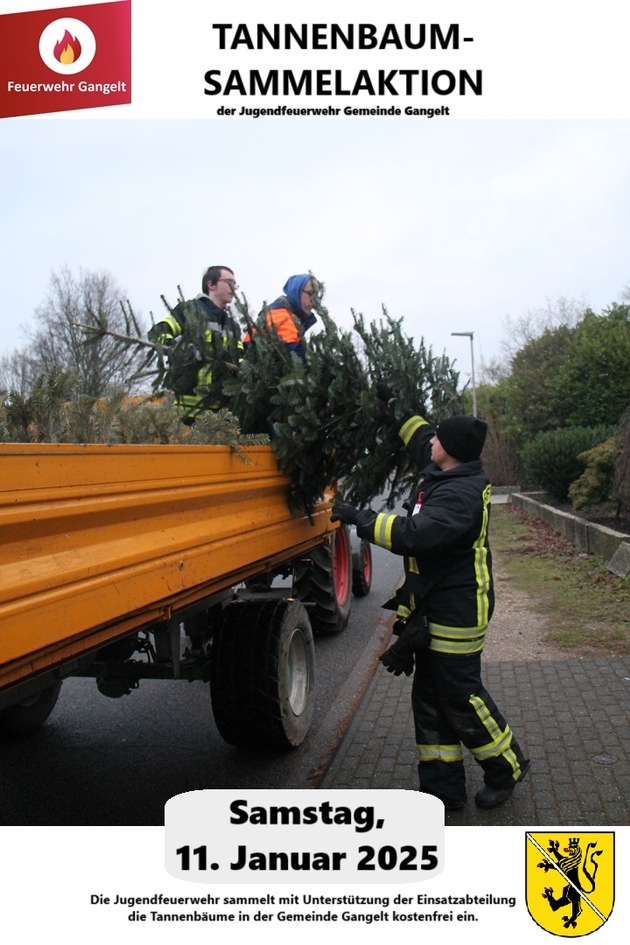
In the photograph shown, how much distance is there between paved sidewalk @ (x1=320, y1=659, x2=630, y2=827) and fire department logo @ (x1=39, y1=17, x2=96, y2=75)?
126 inches

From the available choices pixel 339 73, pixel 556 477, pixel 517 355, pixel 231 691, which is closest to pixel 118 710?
pixel 231 691

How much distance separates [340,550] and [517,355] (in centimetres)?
1553

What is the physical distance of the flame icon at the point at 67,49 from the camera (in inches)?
105

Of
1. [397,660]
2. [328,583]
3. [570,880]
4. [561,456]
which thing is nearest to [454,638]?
[397,660]

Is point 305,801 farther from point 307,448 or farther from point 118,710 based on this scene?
point 118,710

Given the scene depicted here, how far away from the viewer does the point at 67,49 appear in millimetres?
2695

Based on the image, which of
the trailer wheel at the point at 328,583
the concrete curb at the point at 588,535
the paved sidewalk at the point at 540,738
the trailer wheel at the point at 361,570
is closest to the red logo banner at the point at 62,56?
the paved sidewalk at the point at 540,738

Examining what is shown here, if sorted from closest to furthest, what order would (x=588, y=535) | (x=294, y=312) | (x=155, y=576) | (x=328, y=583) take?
(x=155, y=576)
(x=294, y=312)
(x=328, y=583)
(x=588, y=535)

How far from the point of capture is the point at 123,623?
2.45m

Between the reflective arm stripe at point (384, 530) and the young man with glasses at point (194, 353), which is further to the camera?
the young man with glasses at point (194, 353)

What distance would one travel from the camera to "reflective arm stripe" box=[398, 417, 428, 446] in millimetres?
3896

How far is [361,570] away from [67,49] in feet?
20.4

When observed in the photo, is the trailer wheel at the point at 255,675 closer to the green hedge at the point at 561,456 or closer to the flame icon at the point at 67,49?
the flame icon at the point at 67,49

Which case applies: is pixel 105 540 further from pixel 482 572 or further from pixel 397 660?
pixel 482 572
